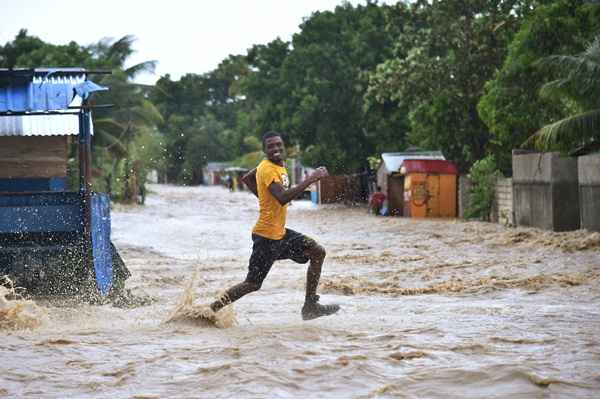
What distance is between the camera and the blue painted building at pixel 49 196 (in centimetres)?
1014

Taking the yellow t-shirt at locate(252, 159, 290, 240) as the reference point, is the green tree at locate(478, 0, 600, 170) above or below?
above

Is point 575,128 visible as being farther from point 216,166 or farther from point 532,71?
point 216,166

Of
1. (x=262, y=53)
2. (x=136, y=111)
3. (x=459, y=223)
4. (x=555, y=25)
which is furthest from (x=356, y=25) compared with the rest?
(x=555, y=25)

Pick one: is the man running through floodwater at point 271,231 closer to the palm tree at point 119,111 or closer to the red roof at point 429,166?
the red roof at point 429,166

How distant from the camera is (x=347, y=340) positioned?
7.27m

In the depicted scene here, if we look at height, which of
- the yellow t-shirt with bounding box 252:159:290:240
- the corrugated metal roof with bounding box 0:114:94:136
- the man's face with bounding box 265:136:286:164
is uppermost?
the corrugated metal roof with bounding box 0:114:94:136

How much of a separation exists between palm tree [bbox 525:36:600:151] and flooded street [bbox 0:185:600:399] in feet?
14.3

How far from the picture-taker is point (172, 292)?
11820 mm

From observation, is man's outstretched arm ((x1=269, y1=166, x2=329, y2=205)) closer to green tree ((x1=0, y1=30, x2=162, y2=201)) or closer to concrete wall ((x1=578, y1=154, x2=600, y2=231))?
concrete wall ((x1=578, y1=154, x2=600, y2=231))

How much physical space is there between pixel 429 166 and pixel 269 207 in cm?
2326

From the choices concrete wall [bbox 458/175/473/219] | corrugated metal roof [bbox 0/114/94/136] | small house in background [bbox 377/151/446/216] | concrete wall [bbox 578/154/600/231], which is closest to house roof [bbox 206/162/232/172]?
small house in background [bbox 377/151/446/216]

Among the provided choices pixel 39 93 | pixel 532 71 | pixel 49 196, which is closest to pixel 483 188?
pixel 532 71

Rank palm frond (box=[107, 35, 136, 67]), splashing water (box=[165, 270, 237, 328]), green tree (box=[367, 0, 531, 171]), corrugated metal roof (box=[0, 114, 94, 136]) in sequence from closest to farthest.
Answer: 1. splashing water (box=[165, 270, 237, 328])
2. corrugated metal roof (box=[0, 114, 94, 136])
3. green tree (box=[367, 0, 531, 171])
4. palm frond (box=[107, 35, 136, 67])

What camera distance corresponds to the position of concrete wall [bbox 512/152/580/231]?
19.8 metres
